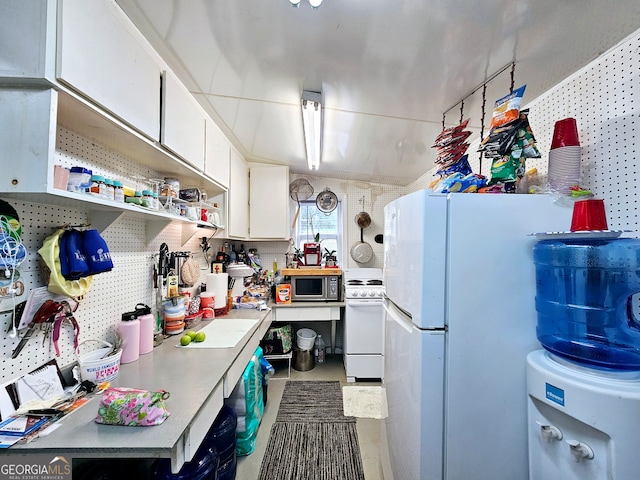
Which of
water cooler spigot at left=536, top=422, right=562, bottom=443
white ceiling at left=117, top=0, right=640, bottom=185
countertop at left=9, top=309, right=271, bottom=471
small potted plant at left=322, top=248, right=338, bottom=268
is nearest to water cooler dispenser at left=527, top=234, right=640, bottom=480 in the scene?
water cooler spigot at left=536, top=422, right=562, bottom=443

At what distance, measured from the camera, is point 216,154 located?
203cm

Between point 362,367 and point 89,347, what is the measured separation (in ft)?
7.76

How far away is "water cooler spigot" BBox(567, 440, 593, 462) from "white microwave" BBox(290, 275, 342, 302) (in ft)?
7.43

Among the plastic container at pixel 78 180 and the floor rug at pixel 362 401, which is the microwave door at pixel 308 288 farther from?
the plastic container at pixel 78 180

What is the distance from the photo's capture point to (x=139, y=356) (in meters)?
1.39

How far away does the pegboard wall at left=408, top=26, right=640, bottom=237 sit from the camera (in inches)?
35.3

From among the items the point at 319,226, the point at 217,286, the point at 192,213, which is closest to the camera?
the point at 192,213

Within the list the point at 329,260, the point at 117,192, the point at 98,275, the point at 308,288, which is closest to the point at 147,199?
the point at 117,192

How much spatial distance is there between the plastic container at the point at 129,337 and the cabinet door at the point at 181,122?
3.18 feet

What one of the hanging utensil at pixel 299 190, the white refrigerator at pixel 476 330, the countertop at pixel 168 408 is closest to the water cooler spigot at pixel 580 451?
the white refrigerator at pixel 476 330

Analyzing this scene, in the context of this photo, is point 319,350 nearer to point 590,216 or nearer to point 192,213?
point 192,213

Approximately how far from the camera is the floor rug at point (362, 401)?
7.36 feet

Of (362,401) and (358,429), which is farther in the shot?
(362,401)

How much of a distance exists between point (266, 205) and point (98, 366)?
2150mm
